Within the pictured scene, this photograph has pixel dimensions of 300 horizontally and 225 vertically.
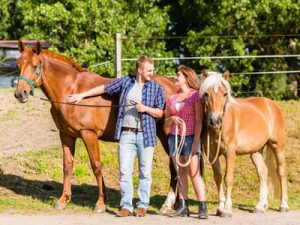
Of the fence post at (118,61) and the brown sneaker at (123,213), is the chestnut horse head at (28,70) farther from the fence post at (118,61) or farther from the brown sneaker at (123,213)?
the fence post at (118,61)

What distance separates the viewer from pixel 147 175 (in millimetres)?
7855

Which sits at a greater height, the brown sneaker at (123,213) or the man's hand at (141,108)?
the man's hand at (141,108)

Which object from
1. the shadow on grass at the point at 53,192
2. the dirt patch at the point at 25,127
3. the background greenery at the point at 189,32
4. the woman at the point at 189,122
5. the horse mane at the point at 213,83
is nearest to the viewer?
the horse mane at the point at 213,83

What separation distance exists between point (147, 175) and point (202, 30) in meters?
13.4

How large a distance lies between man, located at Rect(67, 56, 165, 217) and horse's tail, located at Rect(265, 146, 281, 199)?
6.99 ft

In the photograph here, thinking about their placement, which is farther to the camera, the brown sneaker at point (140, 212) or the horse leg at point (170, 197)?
the horse leg at point (170, 197)

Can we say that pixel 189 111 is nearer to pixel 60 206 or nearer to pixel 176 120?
pixel 176 120

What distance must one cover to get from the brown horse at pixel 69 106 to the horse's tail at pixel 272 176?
4.91 ft

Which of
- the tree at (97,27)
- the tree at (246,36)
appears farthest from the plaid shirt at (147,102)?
the tree at (246,36)

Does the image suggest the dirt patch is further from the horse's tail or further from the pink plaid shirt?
the pink plaid shirt

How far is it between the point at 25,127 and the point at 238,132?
6.85 meters

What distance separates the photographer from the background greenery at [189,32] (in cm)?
1934

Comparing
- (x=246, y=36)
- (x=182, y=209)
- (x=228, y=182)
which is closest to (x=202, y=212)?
(x=182, y=209)

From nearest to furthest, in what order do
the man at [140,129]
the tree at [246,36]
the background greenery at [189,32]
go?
the man at [140,129] → the tree at [246,36] → the background greenery at [189,32]
